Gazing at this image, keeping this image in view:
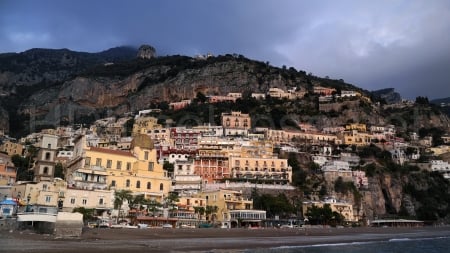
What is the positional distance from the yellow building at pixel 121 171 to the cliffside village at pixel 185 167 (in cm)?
14

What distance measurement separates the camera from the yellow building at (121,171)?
5902 cm

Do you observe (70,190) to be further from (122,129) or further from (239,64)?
(239,64)

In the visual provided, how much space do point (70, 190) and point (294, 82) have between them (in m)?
118

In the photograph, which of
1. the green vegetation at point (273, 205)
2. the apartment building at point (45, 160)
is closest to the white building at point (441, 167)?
the green vegetation at point (273, 205)

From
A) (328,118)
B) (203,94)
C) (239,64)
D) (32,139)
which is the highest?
(239,64)

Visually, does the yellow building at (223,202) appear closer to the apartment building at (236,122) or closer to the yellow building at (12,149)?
the apartment building at (236,122)

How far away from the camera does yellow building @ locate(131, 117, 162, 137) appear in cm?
10938

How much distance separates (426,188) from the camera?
9694cm

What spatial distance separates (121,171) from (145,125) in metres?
50.9

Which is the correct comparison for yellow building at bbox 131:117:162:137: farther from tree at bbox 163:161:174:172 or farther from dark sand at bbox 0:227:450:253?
dark sand at bbox 0:227:450:253

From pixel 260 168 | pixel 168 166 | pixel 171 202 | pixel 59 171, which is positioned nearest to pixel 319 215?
pixel 260 168

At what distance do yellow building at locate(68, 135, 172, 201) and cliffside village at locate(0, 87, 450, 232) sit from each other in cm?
14

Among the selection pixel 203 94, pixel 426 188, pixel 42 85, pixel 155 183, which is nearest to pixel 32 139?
pixel 203 94

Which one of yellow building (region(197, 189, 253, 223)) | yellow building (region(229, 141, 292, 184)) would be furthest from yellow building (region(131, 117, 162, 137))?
yellow building (region(197, 189, 253, 223))
